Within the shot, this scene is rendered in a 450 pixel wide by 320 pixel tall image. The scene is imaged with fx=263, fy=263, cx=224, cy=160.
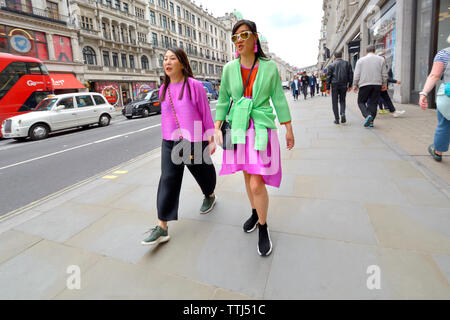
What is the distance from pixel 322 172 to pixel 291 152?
1344mm

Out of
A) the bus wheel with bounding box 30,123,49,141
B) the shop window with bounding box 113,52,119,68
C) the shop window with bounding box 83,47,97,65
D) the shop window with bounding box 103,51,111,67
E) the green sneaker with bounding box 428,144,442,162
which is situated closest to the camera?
the green sneaker with bounding box 428,144,442,162

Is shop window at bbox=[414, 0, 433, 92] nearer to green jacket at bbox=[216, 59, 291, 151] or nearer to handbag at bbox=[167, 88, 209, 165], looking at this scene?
green jacket at bbox=[216, 59, 291, 151]

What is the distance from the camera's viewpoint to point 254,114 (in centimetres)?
204

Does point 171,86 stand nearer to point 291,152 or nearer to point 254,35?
point 254,35

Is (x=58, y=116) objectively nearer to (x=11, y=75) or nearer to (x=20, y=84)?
(x=20, y=84)

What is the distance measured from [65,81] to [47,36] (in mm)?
4145

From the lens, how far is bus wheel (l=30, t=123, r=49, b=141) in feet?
33.7

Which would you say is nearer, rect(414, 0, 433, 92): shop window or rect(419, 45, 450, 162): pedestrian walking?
rect(419, 45, 450, 162): pedestrian walking

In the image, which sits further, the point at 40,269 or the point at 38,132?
the point at 38,132

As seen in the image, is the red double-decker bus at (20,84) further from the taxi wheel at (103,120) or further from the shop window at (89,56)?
the shop window at (89,56)

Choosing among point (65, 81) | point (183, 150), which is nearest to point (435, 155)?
point (183, 150)

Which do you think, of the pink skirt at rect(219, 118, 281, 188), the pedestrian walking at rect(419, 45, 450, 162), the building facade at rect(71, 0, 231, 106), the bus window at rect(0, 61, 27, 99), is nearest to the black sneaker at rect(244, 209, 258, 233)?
the pink skirt at rect(219, 118, 281, 188)

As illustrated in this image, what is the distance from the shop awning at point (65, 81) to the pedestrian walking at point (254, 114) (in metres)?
26.8

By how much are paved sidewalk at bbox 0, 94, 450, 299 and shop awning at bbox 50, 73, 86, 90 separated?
24742 millimetres
